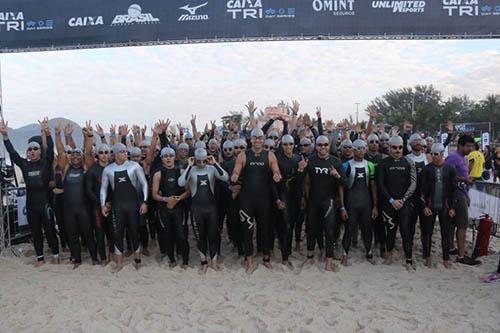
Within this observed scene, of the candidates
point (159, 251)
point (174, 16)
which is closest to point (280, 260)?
point (159, 251)

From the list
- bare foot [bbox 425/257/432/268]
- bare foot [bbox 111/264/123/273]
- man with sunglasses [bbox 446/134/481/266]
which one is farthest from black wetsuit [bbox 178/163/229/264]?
man with sunglasses [bbox 446/134/481/266]

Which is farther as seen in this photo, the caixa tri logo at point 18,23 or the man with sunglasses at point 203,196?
the caixa tri logo at point 18,23

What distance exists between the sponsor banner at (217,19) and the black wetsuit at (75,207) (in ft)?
12.0

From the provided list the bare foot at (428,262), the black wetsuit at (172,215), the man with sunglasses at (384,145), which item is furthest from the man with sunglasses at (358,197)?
the black wetsuit at (172,215)

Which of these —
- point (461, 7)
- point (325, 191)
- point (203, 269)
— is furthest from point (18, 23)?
point (461, 7)

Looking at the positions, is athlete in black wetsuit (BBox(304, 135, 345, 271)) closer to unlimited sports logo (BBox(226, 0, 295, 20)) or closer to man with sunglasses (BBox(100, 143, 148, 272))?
man with sunglasses (BBox(100, 143, 148, 272))

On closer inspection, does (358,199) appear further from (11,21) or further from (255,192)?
(11,21)

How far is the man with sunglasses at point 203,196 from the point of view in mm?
5309

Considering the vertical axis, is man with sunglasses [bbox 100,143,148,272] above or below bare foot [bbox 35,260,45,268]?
above

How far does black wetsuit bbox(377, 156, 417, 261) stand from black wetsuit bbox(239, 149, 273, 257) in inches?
58.1

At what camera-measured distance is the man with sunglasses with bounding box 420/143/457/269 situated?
17.2 ft

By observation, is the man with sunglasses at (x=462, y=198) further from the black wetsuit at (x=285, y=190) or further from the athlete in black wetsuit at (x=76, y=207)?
the athlete in black wetsuit at (x=76, y=207)

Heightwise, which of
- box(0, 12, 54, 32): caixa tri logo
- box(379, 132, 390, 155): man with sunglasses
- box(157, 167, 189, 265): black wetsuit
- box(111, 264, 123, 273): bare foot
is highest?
box(0, 12, 54, 32): caixa tri logo

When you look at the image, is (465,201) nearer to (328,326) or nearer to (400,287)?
(400,287)
